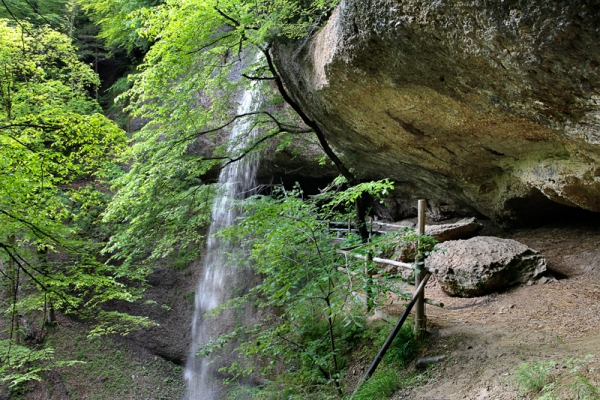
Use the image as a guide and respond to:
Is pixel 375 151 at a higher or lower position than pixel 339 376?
higher

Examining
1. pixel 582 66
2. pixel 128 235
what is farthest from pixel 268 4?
pixel 582 66

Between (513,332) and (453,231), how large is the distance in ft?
12.9

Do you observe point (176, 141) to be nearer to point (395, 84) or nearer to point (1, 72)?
point (395, 84)

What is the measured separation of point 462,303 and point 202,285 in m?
Result: 9.10

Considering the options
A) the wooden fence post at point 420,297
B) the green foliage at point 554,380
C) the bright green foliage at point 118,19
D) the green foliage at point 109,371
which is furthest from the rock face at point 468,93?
the bright green foliage at point 118,19

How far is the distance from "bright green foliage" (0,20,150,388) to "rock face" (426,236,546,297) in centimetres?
575

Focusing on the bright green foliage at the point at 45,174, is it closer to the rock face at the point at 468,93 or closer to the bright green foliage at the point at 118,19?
the bright green foliage at the point at 118,19

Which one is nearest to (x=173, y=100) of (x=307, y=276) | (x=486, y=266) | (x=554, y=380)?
(x=307, y=276)

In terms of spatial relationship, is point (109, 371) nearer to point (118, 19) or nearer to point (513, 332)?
point (513, 332)

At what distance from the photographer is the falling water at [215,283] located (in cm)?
1202

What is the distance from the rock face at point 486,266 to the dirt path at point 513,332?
7.3 inches

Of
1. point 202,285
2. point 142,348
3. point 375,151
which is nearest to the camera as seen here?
point 375,151

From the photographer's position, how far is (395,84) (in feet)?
19.7

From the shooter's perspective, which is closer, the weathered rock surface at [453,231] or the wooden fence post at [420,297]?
the wooden fence post at [420,297]
